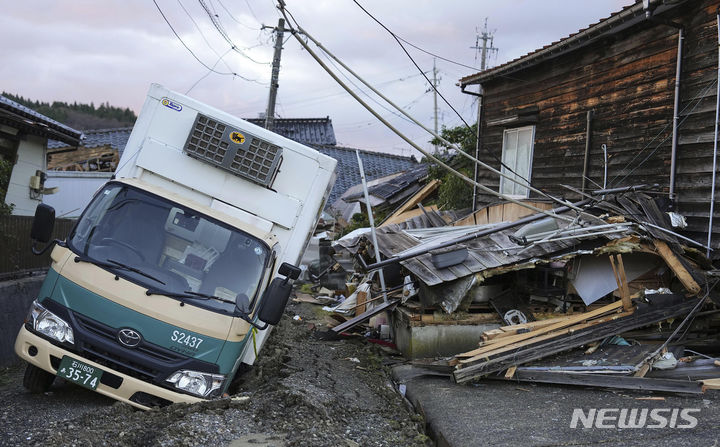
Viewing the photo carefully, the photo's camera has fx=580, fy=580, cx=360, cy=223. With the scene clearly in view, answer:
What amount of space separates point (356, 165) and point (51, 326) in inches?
1021

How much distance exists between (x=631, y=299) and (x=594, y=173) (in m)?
3.36

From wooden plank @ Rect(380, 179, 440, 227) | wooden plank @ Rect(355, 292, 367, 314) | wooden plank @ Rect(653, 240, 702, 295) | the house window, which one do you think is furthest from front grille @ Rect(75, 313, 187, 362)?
wooden plank @ Rect(380, 179, 440, 227)

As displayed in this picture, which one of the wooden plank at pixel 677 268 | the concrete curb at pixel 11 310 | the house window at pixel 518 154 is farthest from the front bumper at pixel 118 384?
the house window at pixel 518 154

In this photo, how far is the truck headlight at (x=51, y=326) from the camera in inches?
204

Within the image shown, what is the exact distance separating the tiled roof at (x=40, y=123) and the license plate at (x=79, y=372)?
8009 millimetres

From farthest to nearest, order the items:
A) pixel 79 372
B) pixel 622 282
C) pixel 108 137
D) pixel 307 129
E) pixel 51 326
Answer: pixel 307 129, pixel 108 137, pixel 622 282, pixel 51 326, pixel 79 372

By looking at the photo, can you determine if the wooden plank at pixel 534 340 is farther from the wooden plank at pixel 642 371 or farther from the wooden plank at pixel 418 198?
the wooden plank at pixel 418 198

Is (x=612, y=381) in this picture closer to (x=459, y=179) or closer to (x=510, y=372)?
(x=510, y=372)

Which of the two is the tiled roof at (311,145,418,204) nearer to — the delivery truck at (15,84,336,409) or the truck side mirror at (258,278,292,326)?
the delivery truck at (15,84,336,409)

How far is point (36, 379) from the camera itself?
Answer: 565 centimetres

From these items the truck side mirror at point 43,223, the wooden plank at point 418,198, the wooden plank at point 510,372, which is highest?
the wooden plank at point 418,198

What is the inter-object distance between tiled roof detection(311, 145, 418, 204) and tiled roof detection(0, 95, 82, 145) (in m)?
15.0

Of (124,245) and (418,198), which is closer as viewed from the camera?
(124,245)

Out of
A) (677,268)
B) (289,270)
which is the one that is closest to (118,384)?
(289,270)
